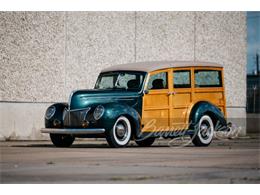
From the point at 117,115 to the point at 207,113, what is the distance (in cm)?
232

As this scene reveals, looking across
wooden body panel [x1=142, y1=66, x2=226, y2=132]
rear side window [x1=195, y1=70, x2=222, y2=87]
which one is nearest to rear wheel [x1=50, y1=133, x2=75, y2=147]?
wooden body panel [x1=142, y1=66, x2=226, y2=132]

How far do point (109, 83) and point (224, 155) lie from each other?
12.8 feet

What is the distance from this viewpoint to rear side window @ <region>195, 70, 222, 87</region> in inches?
575

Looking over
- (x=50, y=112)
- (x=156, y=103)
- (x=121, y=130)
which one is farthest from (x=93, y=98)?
(x=156, y=103)

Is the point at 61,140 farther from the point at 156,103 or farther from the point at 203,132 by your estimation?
the point at 203,132

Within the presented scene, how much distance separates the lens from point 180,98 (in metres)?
14.2

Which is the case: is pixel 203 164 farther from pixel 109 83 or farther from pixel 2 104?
pixel 2 104

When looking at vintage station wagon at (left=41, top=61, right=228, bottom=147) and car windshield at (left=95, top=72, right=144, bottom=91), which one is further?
car windshield at (left=95, top=72, right=144, bottom=91)

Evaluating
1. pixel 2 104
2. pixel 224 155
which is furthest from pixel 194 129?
pixel 2 104

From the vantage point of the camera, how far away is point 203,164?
9.31m

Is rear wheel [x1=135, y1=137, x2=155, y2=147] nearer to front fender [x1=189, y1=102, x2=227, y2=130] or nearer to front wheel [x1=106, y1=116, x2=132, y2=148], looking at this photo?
front fender [x1=189, y1=102, x2=227, y2=130]

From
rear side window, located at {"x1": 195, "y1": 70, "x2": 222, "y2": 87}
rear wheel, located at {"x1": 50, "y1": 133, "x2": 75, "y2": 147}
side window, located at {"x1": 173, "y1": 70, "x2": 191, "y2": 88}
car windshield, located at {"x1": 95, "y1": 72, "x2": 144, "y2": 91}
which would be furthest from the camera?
rear side window, located at {"x1": 195, "y1": 70, "x2": 222, "y2": 87}

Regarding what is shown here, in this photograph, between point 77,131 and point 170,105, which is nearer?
point 77,131

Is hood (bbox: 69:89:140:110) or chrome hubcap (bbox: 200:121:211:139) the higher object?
hood (bbox: 69:89:140:110)
